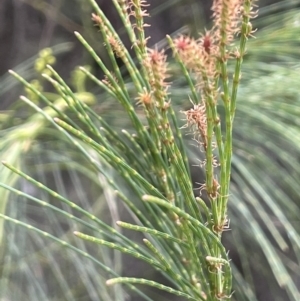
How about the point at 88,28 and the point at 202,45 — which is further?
the point at 88,28

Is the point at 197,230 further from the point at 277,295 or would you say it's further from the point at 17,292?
the point at 277,295

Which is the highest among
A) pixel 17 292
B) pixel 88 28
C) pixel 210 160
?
pixel 88 28

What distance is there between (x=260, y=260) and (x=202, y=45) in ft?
1.39

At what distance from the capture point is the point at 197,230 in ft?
0.87

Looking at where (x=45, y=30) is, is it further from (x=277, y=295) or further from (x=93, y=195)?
(x=277, y=295)

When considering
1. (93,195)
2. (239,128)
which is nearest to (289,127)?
(239,128)

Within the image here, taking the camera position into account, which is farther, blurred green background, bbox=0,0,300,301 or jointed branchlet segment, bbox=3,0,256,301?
blurred green background, bbox=0,0,300,301

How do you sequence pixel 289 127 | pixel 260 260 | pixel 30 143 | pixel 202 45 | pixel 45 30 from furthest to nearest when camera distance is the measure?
pixel 45 30 < pixel 260 260 < pixel 30 143 < pixel 289 127 < pixel 202 45

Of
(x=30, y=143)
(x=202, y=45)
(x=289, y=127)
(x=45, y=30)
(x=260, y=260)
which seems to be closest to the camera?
(x=202, y=45)

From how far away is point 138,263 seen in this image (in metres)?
0.72

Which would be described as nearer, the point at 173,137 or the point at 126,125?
the point at 173,137

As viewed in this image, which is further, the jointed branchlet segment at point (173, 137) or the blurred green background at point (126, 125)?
the blurred green background at point (126, 125)

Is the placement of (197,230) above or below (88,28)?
below

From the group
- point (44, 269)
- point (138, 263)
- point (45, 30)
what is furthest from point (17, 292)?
point (45, 30)
